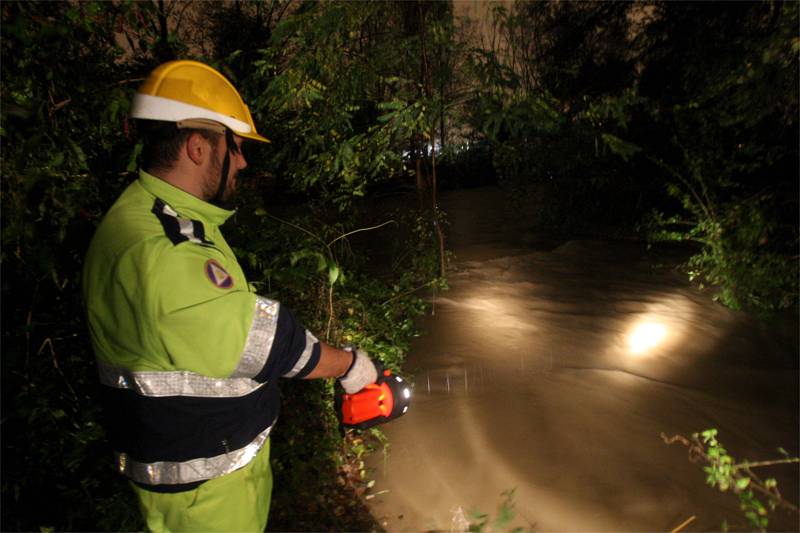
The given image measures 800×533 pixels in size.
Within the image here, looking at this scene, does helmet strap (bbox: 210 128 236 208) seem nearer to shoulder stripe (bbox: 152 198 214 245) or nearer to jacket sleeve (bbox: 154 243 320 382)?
shoulder stripe (bbox: 152 198 214 245)

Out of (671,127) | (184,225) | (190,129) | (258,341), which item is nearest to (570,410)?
(258,341)

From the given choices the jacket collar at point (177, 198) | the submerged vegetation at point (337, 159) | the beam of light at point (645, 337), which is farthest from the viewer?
the beam of light at point (645, 337)

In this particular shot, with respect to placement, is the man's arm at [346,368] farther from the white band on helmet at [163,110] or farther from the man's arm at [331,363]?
the white band on helmet at [163,110]

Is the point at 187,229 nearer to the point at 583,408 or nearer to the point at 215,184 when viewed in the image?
the point at 215,184

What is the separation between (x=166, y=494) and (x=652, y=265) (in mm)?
7130

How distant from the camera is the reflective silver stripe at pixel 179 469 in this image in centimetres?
144

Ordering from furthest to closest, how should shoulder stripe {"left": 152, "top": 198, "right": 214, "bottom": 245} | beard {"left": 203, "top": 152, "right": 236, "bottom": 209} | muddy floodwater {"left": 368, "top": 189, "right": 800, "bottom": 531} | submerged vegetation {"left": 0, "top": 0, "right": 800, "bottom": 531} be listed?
muddy floodwater {"left": 368, "top": 189, "right": 800, "bottom": 531}, submerged vegetation {"left": 0, "top": 0, "right": 800, "bottom": 531}, beard {"left": 203, "top": 152, "right": 236, "bottom": 209}, shoulder stripe {"left": 152, "top": 198, "right": 214, "bottom": 245}

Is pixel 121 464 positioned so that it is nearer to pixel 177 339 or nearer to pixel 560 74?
pixel 177 339

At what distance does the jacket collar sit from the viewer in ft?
4.81

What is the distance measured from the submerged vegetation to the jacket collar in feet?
2.58

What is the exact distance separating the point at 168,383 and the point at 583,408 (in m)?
2.84

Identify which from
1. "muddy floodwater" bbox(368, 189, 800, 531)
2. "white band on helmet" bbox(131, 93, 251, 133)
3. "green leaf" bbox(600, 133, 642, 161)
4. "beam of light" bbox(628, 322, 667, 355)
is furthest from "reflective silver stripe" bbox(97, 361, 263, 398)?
"beam of light" bbox(628, 322, 667, 355)

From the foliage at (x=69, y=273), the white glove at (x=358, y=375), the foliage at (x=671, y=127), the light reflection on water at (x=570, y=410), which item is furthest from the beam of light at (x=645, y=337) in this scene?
the white glove at (x=358, y=375)

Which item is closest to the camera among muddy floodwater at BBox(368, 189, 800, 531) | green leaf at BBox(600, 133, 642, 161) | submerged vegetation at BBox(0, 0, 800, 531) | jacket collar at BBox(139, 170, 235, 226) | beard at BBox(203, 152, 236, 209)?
jacket collar at BBox(139, 170, 235, 226)
